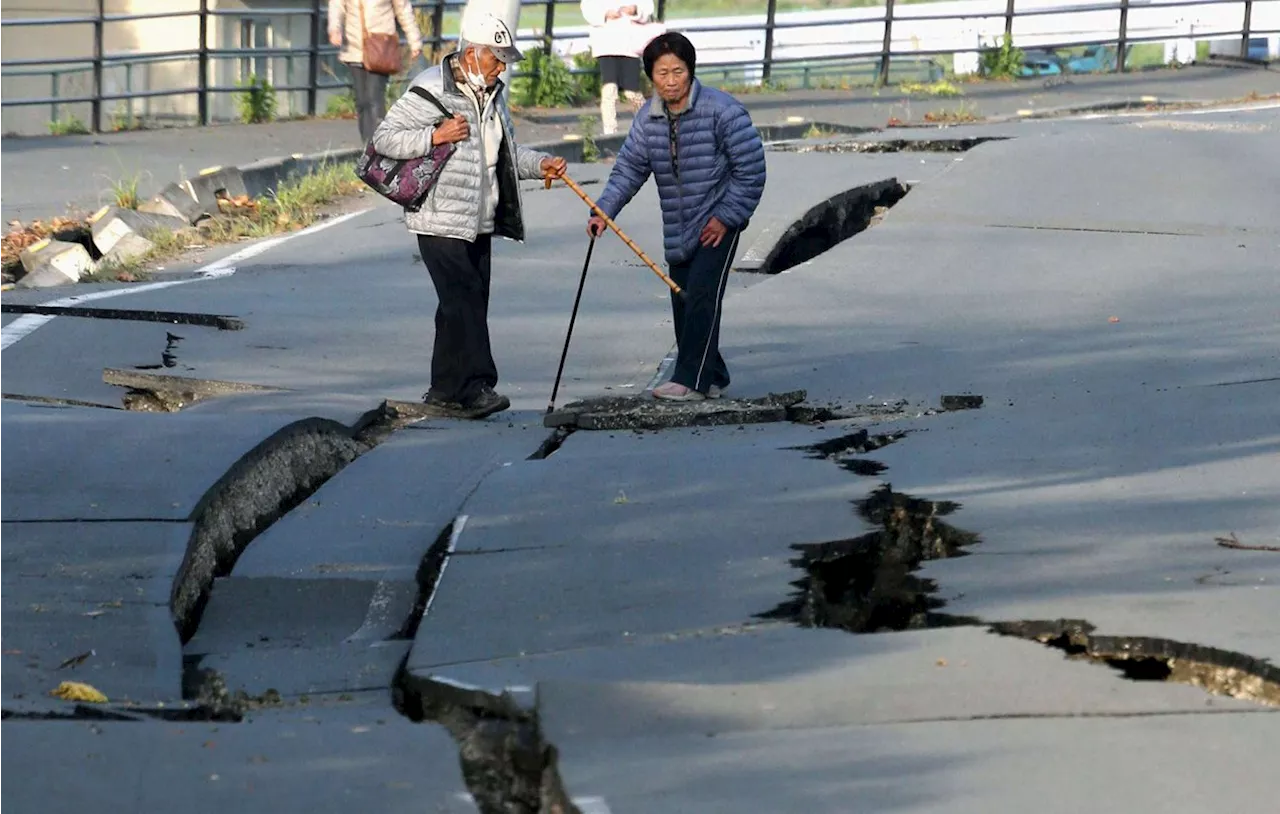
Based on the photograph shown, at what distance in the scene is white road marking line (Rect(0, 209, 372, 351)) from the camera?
953 centimetres

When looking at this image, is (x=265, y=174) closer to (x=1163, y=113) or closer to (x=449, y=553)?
(x=1163, y=113)

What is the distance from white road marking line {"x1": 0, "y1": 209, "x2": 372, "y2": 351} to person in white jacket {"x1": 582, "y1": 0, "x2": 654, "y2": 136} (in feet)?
13.4

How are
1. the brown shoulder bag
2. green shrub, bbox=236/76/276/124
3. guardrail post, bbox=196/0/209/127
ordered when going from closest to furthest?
the brown shoulder bag → guardrail post, bbox=196/0/209/127 → green shrub, bbox=236/76/276/124


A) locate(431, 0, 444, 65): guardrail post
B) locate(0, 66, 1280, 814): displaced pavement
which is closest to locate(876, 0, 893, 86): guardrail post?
locate(431, 0, 444, 65): guardrail post

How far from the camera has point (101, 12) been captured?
64.9 ft

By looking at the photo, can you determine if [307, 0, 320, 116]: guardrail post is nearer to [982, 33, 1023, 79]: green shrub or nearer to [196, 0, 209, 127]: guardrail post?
[196, 0, 209, 127]: guardrail post

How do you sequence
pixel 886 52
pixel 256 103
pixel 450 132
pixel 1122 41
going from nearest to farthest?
pixel 450 132
pixel 256 103
pixel 886 52
pixel 1122 41

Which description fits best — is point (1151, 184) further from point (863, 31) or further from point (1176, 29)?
point (863, 31)

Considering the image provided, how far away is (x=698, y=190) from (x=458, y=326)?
1.19 metres

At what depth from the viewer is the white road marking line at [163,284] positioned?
31.3 ft

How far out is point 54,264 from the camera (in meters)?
12.6

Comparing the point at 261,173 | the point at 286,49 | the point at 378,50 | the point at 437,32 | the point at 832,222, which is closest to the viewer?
the point at 832,222

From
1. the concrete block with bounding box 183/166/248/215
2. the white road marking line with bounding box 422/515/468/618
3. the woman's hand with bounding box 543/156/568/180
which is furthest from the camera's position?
the concrete block with bounding box 183/166/248/215

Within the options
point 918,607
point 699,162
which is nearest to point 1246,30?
point 699,162
